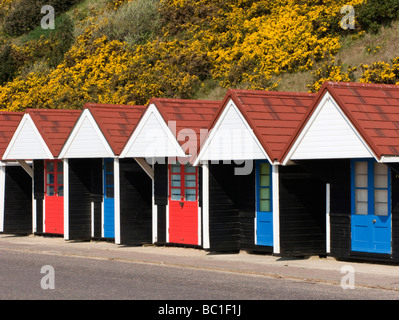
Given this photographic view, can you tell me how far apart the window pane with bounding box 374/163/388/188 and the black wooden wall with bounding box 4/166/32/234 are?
15272mm

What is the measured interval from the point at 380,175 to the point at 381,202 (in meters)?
0.56

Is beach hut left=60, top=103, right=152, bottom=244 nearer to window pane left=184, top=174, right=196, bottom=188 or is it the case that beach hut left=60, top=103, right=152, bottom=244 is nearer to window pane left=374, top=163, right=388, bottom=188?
window pane left=184, top=174, right=196, bottom=188

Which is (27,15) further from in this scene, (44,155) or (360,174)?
(360,174)

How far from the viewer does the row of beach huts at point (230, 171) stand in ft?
64.1

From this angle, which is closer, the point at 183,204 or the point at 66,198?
the point at 183,204

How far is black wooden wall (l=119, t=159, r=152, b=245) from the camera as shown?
26.0 m

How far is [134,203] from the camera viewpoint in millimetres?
26094

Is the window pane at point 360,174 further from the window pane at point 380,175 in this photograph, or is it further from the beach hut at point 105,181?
the beach hut at point 105,181

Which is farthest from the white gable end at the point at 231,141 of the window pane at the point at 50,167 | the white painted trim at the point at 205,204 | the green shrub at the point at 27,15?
the green shrub at the point at 27,15

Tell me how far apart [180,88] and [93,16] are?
16.8m

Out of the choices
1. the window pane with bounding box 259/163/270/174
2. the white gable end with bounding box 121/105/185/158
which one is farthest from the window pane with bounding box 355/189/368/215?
the white gable end with bounding box 121/105/185/158

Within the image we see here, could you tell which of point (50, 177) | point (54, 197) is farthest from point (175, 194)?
point (50, 177)
